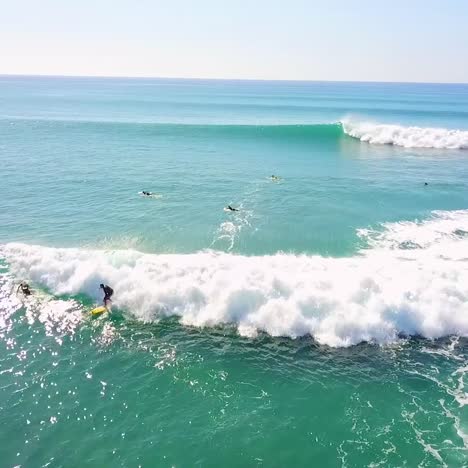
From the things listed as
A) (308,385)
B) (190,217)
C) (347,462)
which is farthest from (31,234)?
(347,462)

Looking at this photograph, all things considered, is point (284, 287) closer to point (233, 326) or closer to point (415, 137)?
point (233, 326)

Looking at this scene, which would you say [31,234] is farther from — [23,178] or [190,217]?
[23,178]

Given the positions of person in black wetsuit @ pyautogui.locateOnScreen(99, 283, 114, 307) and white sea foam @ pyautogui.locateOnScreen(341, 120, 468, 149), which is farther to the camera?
white sea foam @ pyautogui.locateOnScreen(341, 120, 468, 149)

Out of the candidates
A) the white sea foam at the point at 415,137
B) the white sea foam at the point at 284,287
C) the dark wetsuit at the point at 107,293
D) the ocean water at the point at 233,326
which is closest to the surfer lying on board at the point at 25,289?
the ocean water at the point at 233,326

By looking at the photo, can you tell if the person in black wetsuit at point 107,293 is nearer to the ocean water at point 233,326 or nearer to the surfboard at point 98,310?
the surfboard at point 98,310

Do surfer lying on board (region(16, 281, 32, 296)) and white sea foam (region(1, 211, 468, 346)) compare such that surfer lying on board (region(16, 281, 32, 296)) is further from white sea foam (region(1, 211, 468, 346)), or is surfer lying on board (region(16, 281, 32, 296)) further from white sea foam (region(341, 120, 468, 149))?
white sea foam (region(341, 120, 468, 149))

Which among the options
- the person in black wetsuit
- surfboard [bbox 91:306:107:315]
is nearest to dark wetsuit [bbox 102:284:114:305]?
the person in black wetsuit

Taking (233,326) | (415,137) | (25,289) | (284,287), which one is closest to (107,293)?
(25,289)
